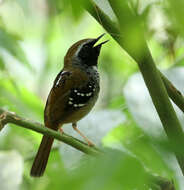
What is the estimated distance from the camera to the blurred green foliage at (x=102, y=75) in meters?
0.61

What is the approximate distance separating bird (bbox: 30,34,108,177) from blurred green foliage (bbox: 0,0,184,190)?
0.10 meters

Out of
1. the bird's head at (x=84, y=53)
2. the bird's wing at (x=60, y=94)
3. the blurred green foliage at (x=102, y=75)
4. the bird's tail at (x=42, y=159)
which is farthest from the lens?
the bird's head at (x=84, y=53)

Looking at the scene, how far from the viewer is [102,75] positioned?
575cm

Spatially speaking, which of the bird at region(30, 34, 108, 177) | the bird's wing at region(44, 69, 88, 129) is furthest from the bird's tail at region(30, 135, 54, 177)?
the bird's wing at region(44, 69, 88, 129)

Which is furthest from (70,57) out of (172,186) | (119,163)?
(119,163)

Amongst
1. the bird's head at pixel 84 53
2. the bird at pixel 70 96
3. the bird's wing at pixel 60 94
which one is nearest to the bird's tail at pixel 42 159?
the bird at pixel 70 96

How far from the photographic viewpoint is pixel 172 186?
50.2 inches

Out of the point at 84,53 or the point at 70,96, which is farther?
the point at 84,53

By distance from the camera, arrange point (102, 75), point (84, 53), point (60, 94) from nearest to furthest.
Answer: point (60, 94)
point (84, 53)
point (102, 75)

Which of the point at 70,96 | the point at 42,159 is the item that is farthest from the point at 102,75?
the point at 42,159

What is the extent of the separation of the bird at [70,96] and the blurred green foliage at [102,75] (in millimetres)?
96

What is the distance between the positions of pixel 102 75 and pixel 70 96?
263 cm

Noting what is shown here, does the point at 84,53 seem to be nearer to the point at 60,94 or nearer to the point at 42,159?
the point at 60,94

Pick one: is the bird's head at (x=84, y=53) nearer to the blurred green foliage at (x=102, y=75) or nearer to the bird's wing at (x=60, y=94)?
the blurred green foliage at (x=102, y=75)
